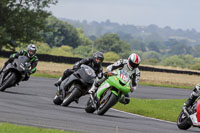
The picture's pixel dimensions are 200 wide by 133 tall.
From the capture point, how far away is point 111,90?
44.1ft

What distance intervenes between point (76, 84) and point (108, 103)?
64.5 inches

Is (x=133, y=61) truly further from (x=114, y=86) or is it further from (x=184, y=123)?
(x=184, y=123)

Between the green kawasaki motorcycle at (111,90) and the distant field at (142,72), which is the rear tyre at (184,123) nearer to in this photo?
the green kawasaki motorcycle at (111,90)

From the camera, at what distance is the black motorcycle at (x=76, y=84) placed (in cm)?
1441

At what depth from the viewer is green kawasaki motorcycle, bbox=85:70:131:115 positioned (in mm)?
13305

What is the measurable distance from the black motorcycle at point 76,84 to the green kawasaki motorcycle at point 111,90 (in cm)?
66

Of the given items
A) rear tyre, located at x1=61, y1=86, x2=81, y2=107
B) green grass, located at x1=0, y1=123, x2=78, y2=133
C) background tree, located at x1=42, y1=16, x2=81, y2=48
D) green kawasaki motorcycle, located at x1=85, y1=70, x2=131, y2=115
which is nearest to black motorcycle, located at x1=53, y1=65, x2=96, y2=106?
Answer: rear tyre, located at x1=61, y1=86, x2=81, y2=107

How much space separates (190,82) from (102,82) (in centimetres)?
2890

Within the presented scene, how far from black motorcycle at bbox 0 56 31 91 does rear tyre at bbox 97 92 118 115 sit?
4450mm

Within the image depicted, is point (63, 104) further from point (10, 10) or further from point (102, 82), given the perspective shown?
point (10, 10)

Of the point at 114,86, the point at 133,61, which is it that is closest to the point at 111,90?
the point at 114,86

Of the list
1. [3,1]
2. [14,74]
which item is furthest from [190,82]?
[14,74]

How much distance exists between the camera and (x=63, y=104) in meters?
15.1

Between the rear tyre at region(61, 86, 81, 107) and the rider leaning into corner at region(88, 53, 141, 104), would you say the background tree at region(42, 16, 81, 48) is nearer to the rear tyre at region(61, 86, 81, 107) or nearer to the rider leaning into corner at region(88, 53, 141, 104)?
the rear tyre at region(61, 86, 81, 107)
